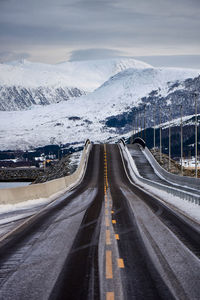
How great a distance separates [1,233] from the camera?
Result: 1756 cm

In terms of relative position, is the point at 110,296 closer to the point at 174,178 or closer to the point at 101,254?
the point at 101,254

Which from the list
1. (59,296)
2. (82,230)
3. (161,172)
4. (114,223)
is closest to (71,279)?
(59,296)

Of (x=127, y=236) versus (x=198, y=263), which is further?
(x=127, y=236)

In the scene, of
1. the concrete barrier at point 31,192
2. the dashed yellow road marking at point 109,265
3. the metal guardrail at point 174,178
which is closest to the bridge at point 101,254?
the dashed yellow road marking at point 109,265

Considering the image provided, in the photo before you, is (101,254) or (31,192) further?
(31,192)

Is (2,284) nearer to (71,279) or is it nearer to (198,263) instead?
(71,279)

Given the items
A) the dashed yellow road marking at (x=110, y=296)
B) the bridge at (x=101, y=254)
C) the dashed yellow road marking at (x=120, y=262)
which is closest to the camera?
the dashed yellow road marking at (x=110, y=296)

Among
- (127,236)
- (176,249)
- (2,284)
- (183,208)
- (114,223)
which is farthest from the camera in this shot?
(183,208)

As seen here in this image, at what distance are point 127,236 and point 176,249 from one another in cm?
259

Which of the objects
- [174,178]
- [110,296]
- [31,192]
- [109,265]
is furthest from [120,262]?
[174,178]

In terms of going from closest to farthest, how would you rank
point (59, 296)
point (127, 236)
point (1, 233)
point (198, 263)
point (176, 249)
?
point (59, 296)
point (198, 263)
point (176, 249)
point (127, 236)
point (1, 233)

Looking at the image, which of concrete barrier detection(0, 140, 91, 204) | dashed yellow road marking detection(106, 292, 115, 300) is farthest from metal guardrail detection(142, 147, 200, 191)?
dashed yellow road marking detection(106, 292, 115, 300)

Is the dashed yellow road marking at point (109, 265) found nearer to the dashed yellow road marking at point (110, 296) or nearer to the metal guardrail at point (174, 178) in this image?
the dashed yellow road marking at point (110, 296)

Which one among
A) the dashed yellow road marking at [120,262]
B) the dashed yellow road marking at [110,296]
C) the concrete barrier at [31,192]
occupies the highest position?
the concrete barrier at [31,192]
